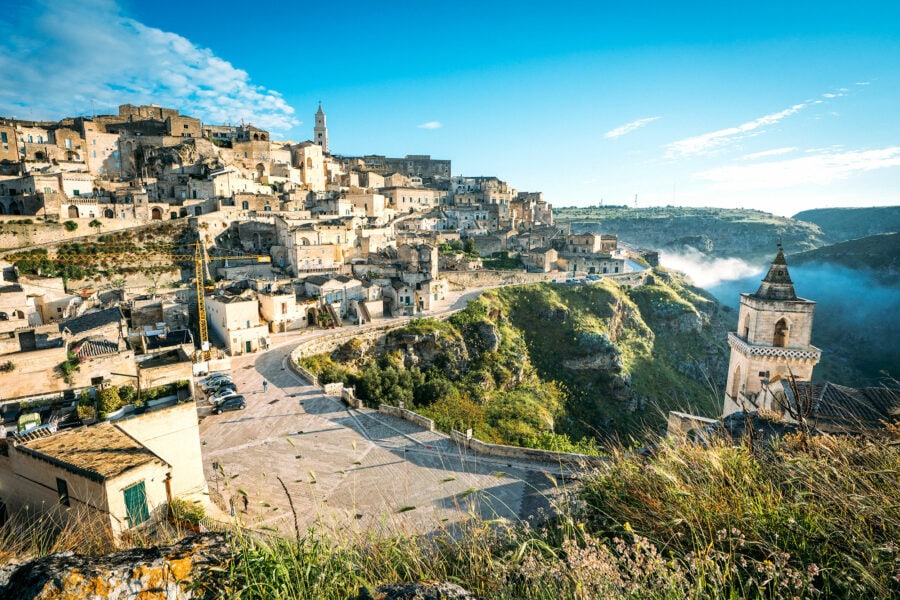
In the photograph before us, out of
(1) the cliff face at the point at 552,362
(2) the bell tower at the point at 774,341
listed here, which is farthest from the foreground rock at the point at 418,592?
(1) the cliff face at the point at 552,362

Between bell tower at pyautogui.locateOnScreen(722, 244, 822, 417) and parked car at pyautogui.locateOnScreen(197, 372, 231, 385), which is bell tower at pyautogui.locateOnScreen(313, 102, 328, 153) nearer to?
parked car at pyautogui.locateOnScreen(197, 372, 231, 385)

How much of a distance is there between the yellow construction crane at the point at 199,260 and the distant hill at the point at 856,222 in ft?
441

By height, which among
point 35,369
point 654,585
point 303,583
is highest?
point 654,585

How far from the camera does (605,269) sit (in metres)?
51.7

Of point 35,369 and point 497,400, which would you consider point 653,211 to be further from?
point 35,369

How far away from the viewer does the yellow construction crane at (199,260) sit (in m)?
25.8

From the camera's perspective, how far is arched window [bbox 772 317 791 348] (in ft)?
59.5

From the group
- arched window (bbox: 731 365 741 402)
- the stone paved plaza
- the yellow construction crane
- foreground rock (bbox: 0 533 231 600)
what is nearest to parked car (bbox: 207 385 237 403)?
the stone paved plaza

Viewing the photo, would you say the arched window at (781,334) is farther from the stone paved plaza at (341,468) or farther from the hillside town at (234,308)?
the stone paved plaza at (341,468)

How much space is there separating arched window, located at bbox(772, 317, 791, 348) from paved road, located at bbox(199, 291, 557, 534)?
13.5 meters

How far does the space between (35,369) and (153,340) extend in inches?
440

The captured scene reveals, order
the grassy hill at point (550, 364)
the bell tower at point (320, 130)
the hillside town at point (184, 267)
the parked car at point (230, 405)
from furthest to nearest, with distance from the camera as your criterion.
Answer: the bell tower at point (320, 130) → the grassy hill at point (550, 364) → the parked car at point (230, 405) → the hillside town at point (184, 267)

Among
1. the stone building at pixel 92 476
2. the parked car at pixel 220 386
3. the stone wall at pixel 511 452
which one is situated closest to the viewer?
the stone building at pixel 92 476

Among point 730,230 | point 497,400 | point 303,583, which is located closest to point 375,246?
point 497,400
